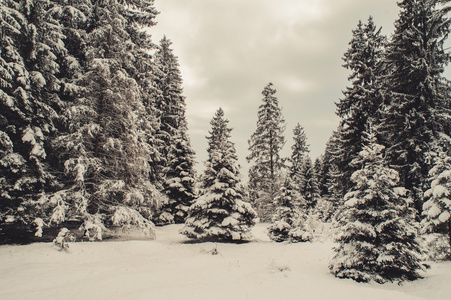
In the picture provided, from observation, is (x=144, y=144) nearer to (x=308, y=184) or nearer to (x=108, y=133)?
(x=108, y=133)

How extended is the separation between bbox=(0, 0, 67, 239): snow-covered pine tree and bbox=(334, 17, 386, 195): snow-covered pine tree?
1990 cm

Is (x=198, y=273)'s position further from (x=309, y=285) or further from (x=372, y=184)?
(x=372, y=184)

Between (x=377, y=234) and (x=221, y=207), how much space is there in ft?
30.9

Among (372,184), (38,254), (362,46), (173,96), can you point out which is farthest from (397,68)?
(38,254)

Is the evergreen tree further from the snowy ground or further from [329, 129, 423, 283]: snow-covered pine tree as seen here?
[329, 129, 423, 283]: snow-covered pine tree

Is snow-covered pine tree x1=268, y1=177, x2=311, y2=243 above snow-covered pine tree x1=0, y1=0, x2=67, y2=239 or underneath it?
underneath

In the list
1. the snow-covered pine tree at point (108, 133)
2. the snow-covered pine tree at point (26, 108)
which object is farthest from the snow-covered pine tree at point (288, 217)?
the snow-covered pine tree at point (26, 108)

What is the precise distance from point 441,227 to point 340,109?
11.2 meters

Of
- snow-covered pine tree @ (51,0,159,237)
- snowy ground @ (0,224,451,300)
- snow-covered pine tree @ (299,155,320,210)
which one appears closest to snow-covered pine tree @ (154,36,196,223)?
snow-covered pine tree @ (51,0,159,237)

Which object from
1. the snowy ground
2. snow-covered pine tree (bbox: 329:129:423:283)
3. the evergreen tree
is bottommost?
the snowy ground

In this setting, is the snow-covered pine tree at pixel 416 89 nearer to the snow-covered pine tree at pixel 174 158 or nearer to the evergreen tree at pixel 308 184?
the snow-covered pine tree at pixel 174 158

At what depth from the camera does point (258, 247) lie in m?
16.0

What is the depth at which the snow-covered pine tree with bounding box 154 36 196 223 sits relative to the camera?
23844mm

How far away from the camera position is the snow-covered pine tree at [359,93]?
19969mm
